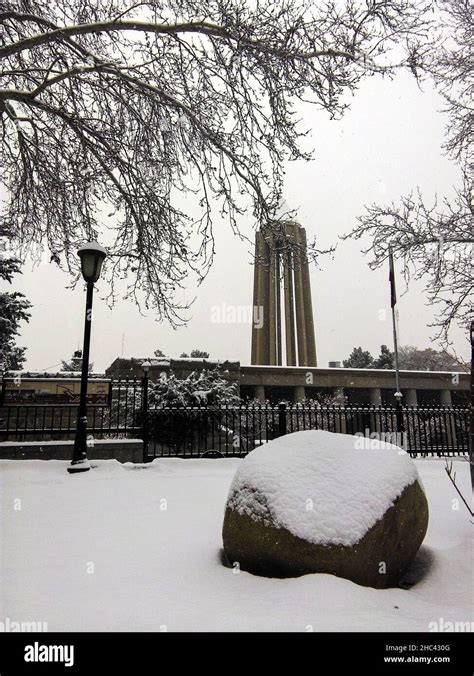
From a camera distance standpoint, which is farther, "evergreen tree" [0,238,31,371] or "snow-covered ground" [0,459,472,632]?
"evergreen tree" [0,238,31,371]

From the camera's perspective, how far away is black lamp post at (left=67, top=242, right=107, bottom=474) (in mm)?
7124

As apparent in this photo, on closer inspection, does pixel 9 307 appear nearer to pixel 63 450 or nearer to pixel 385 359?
pixel 63 450

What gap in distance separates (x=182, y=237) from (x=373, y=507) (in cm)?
803

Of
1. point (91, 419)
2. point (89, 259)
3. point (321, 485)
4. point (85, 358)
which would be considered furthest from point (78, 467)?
point (91, 419)

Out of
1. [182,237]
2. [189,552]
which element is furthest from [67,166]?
[189,552]

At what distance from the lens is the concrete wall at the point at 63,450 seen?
27.7ft

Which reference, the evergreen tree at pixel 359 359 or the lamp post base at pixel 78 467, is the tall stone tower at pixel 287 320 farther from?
the lamp post base at pixel 78 467

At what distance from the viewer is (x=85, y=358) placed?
A: 7555 millimetres

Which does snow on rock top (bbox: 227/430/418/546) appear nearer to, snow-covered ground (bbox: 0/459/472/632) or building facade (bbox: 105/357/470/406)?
snow-covered ground (bbox: 0/459/472/632)

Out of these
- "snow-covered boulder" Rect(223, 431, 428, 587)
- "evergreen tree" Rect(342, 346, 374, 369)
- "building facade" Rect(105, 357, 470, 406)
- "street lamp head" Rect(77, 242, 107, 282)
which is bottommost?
"snow-covered boulder" Rect(223, 431, 428, 587)

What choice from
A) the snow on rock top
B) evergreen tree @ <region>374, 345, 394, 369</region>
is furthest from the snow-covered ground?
evergreen tree @ <region>374, 345, 394, 369</region>

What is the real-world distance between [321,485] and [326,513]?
27 centimetres
